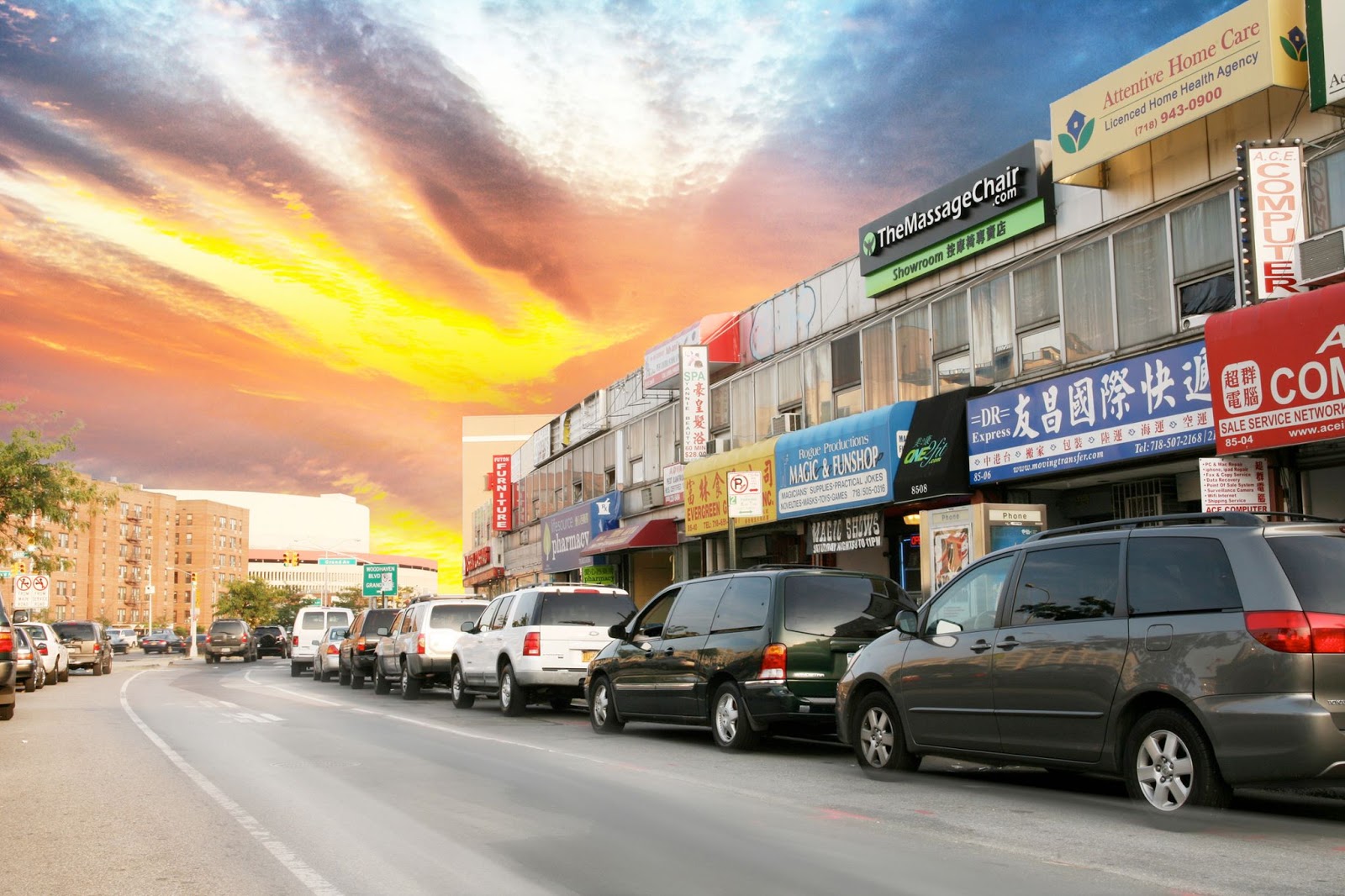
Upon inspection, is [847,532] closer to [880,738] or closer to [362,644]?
[362,644]

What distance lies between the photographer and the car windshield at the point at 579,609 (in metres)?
18.8

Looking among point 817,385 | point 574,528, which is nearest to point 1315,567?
point 817,385

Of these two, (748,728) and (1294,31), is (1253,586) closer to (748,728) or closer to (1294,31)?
A: (748,728)

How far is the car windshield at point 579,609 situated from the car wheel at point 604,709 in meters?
2.36

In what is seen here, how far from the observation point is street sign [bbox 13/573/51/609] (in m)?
39.0

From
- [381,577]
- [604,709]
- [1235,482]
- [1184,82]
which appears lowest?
[604,709]

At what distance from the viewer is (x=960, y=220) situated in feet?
68.4

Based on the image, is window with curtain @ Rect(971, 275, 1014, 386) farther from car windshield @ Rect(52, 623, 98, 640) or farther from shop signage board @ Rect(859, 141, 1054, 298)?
car windshield @ Rect(52, 623, 98, 640)

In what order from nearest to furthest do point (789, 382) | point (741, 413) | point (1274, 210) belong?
point (1274, 210) → point (789, 382) → point (741, 413)

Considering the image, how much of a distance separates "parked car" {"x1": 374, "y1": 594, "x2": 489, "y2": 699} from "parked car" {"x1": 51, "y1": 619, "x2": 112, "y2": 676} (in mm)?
19120

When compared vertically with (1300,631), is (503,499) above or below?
above

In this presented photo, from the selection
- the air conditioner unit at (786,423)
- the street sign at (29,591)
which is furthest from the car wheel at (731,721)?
the street sign at (29,591)

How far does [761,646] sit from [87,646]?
111 feet

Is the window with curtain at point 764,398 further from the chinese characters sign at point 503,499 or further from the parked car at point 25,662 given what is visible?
the chinese characters sign at point 503,499
